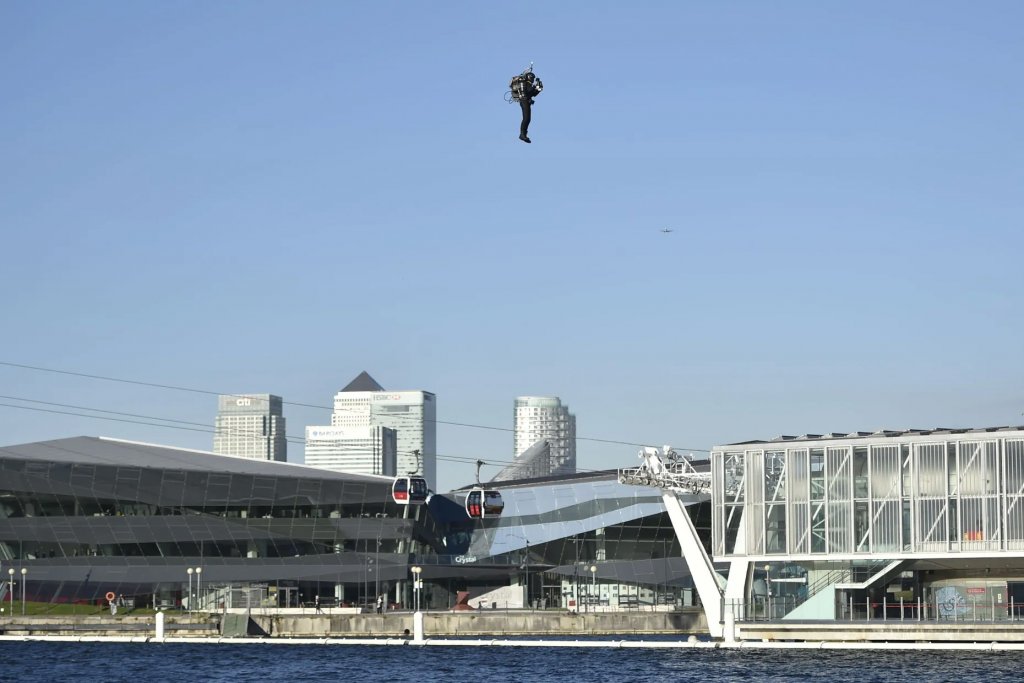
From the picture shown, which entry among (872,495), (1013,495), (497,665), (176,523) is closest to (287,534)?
(176,523)

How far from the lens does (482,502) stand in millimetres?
123375

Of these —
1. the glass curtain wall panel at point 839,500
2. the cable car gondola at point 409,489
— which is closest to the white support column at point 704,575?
the glass curtain wall panel at point 839,500

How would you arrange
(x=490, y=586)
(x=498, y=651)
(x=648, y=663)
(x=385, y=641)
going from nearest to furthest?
(x=648, y=663)
(x=498, y=651)
(x=385, y=641)
(x=490, y=586)

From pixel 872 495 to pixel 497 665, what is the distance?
70.3ft

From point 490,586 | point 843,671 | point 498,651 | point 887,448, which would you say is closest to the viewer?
point 843,671

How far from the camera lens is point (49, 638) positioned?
341ft

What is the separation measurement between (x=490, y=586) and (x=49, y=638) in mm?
44597

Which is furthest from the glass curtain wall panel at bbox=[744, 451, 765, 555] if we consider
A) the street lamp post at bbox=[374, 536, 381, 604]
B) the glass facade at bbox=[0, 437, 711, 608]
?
the street lamp post at bbox=[374, 536, 381, 604]

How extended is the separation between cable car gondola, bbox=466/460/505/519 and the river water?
27.0 meters

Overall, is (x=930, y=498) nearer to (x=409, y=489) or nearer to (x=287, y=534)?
(x=409, y=489)

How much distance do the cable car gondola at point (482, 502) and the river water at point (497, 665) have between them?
27.0 m

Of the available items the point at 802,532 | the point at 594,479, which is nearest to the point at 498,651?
the point at 802,532

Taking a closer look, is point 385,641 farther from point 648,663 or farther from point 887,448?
point 887,448

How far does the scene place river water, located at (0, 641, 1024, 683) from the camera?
71.4 meters
